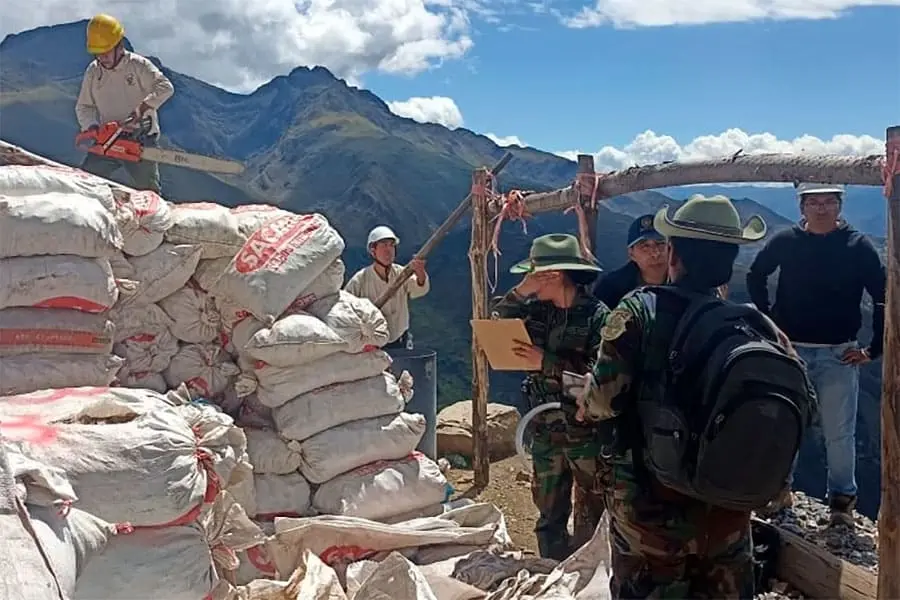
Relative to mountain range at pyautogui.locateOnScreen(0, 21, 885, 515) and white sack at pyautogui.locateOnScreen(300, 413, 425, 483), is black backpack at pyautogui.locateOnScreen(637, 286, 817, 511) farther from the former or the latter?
mountain range at pyautogui.locateOnScreen(0, 21, 885, 515)

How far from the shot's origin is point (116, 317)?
3.63 meters

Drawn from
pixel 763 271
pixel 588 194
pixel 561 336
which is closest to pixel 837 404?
pixel 763 271

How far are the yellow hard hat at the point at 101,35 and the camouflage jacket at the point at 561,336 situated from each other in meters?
2.87

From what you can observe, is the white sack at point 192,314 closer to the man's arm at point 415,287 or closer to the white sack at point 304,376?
the white sack at point 304,376

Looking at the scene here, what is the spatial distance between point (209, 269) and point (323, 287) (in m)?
0.50

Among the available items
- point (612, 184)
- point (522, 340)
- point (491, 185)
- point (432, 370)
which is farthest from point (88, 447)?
point (491, 185)

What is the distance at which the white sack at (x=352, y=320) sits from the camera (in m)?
3.87

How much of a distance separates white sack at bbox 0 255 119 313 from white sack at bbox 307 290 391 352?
946 millimetres

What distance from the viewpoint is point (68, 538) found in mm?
1610

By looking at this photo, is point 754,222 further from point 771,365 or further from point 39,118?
point 39,118

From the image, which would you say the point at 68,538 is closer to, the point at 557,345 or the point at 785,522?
the point at 557,345

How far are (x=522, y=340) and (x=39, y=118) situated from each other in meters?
13.4

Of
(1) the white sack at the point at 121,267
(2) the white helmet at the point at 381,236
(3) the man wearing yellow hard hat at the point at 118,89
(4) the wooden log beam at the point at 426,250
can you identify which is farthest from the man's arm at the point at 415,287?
(1) the white sack at the point at 121,267

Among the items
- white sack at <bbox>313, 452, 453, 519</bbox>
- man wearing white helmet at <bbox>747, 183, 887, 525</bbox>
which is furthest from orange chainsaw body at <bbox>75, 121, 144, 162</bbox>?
man wearing white helmet at <bbox>747, 183, 887, 525</bbox>
